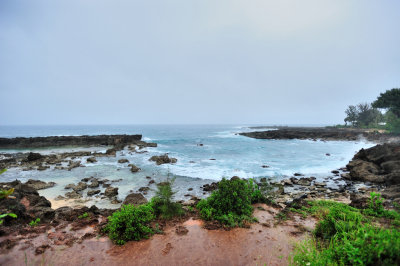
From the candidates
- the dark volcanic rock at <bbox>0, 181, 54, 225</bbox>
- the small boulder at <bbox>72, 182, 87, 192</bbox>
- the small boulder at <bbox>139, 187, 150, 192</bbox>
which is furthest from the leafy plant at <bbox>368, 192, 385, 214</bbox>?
the small boulder at <bbox>72, 182, 87, 192</bbox>

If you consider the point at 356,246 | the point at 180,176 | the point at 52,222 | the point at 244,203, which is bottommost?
the point at 180,176

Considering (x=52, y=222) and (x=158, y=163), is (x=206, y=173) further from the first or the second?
(x=52, y=222)

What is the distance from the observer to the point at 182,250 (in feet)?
18.1

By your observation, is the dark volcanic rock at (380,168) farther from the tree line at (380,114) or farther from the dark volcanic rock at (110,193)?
the tree line at (380,114)

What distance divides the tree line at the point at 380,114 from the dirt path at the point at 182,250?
66912mm

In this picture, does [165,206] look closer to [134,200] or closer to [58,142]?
[134,200]

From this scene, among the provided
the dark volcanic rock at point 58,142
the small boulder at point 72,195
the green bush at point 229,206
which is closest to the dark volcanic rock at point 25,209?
the small boulder at point 72,195

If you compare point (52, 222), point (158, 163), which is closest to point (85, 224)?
point (52, 222)

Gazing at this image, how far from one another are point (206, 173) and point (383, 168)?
17290 mm

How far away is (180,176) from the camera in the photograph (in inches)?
723

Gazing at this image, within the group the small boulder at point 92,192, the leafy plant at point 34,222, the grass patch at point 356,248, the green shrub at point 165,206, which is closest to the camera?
the grass patch at point 356,248

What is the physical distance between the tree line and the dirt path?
6691 cm

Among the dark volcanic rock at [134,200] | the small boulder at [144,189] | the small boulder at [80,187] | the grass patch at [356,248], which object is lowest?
the small boulder at [144,189]

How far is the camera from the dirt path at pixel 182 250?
16.5ft
